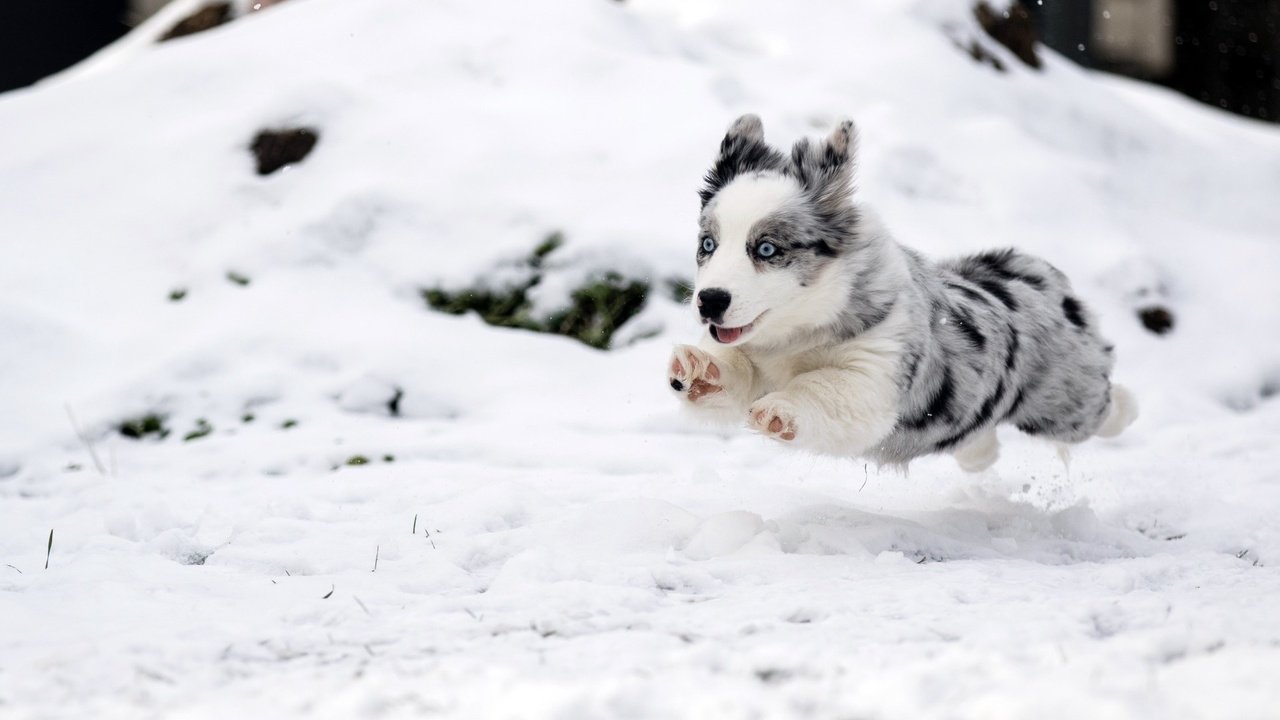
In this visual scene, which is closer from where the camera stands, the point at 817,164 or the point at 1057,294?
the point at 817,164

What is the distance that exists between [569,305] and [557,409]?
2.82 feet

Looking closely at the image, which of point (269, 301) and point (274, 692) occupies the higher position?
point (274, 692)

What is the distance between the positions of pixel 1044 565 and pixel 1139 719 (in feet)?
5.34

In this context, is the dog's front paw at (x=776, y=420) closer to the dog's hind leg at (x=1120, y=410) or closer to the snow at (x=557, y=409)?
the snow at (x=557, y=409)

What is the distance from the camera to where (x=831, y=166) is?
3.64 metres

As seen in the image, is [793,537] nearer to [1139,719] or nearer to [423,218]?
[1139,719]

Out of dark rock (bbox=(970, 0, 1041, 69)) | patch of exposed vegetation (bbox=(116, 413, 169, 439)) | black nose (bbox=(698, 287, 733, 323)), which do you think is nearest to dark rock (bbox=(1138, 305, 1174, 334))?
dark rock (bbox=(970, 0, 1041, 69))

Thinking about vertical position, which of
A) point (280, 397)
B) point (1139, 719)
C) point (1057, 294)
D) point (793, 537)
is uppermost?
point (1139, 719)

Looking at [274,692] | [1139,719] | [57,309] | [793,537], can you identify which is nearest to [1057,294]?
[793,537]

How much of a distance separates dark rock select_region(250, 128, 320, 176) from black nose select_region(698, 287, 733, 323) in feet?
14.8

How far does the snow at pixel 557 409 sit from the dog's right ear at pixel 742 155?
1.19 m

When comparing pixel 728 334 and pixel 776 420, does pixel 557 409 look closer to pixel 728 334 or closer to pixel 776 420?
pixel 728 334

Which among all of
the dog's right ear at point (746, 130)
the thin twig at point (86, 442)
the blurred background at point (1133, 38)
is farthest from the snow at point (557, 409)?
the blurred background at point (1133, 38)

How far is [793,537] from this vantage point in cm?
352
